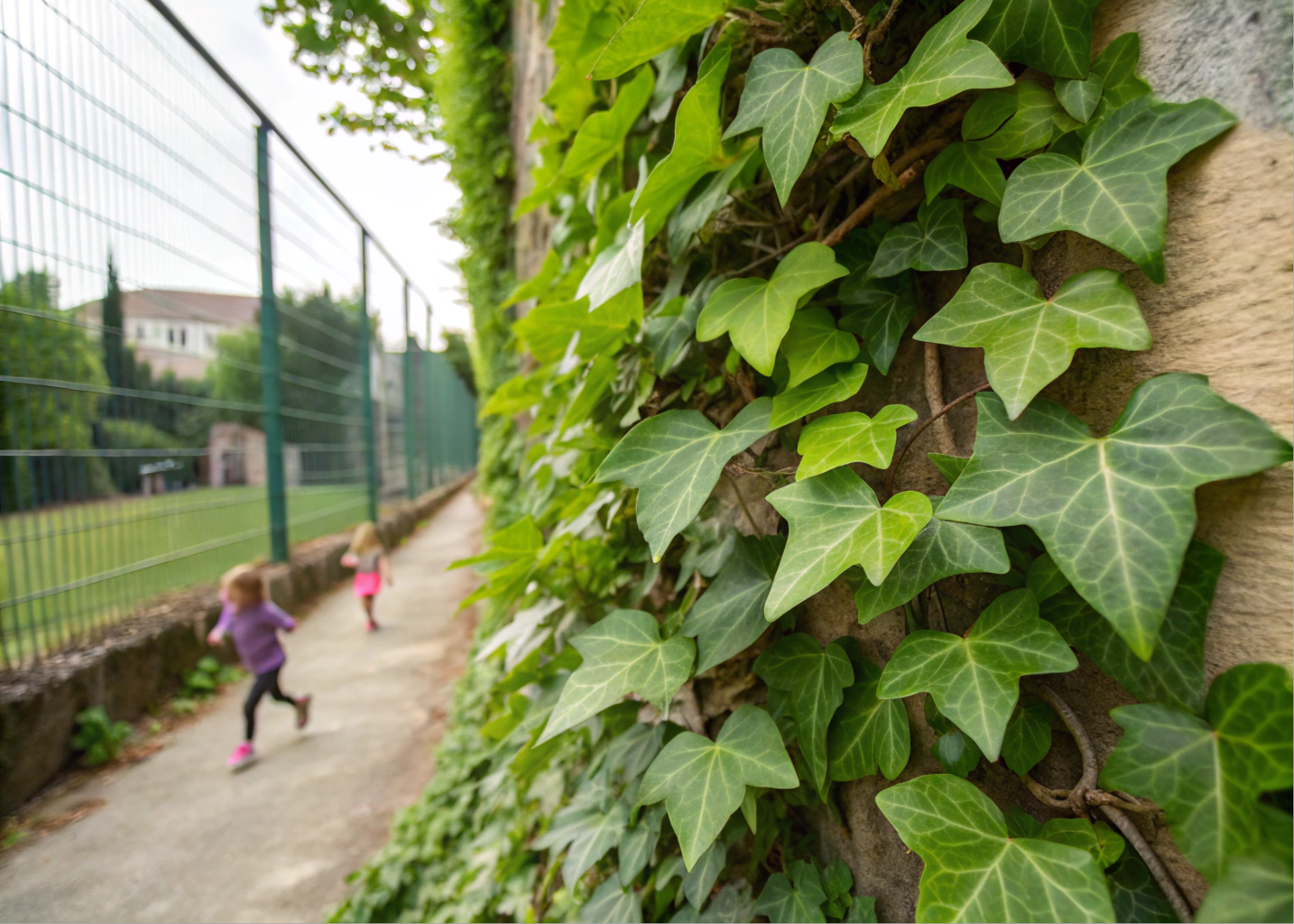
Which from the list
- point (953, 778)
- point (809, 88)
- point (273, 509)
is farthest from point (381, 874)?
point (273, 509)

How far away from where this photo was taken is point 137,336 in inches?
137

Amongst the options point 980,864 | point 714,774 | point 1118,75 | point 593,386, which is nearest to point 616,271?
point 593,386

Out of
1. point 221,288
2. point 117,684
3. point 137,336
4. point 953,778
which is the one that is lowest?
point 117,684

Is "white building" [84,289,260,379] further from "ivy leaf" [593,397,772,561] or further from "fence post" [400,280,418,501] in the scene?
"fence post" [400,280,418,501]

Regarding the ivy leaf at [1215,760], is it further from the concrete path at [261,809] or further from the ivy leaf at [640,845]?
the concrete path at [261,809]

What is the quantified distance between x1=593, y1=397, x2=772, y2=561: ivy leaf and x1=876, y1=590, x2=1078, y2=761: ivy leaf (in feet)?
0.88

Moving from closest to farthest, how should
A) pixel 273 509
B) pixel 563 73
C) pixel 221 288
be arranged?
1. pixel 563 73
2. pixel 221 288
3. pixel 273 509

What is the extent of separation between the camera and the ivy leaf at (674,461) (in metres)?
0.70

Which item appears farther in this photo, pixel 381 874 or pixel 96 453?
pixel 96 453

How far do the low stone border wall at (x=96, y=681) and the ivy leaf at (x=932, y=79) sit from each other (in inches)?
141

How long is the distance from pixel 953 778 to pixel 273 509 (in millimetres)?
5987

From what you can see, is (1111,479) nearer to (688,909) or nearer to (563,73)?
(688,909)

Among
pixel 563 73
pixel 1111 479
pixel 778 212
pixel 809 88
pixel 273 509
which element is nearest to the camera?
pixel 1111 479

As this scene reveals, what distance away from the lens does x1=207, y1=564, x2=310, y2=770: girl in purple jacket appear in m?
3.45
